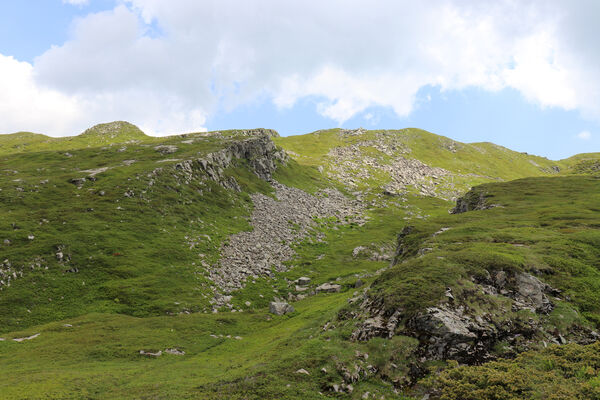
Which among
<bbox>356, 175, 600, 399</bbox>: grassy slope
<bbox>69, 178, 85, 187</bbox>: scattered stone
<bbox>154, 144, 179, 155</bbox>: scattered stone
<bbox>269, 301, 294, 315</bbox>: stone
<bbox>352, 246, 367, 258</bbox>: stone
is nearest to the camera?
<bbox>356, 175, 600, 399</bbox>: grassy slope

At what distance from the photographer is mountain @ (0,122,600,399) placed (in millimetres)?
20281

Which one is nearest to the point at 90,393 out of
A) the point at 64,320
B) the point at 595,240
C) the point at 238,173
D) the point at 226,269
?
the point at 64,320

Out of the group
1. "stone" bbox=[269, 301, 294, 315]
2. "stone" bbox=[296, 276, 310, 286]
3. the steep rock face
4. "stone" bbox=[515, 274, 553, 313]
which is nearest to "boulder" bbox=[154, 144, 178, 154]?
the steep rock face

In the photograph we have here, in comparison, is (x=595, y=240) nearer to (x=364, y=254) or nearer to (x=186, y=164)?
(x=364, y=254)

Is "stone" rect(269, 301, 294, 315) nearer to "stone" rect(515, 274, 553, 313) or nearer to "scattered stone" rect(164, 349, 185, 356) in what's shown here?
"scattered stone" rect(164, 349, 185, 356)

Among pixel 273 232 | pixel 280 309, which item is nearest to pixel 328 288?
pixel 280 309

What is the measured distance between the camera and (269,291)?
52875mm

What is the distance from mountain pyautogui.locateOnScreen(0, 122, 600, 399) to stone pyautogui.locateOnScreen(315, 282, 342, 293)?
1.08ft

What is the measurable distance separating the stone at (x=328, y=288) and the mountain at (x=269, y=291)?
0.33 m

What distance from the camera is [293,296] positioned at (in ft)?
175

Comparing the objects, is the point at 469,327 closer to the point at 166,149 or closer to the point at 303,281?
the point at 303,281

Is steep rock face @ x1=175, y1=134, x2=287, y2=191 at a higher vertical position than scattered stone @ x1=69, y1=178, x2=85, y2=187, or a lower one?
higher

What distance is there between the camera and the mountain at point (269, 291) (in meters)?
20.3

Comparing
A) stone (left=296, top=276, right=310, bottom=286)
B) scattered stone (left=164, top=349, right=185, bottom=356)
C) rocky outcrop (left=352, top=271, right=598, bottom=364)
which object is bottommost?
scattered stone (left=164, top=349, right=185, bottom=356)
